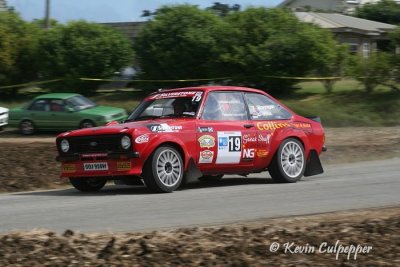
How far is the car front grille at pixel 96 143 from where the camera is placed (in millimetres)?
11102

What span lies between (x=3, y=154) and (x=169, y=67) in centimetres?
1608

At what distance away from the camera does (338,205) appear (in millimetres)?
9875

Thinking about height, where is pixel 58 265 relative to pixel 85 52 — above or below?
below

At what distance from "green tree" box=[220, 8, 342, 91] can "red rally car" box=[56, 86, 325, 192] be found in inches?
625

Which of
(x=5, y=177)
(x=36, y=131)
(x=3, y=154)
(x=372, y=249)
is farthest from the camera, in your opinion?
(x=36, y=131)

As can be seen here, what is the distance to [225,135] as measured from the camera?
11.9 m

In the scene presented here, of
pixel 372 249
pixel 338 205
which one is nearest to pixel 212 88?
pixel 338 205

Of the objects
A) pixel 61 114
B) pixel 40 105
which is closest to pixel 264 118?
pixel 61 114

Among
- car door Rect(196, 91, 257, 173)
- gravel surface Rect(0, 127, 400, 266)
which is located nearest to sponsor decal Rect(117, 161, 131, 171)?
car door Rect(196, 91, 257, 173)

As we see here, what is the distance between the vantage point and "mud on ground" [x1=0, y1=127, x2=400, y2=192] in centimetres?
1346

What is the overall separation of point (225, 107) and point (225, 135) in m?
0.52

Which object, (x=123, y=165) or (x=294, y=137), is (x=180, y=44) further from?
(x=123, y=165)

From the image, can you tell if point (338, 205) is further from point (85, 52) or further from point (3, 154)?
point (85, 52)

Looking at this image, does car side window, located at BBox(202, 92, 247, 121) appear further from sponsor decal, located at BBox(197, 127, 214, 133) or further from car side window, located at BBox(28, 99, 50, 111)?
car side window, located at BBox(28, 99, 50, 111)
